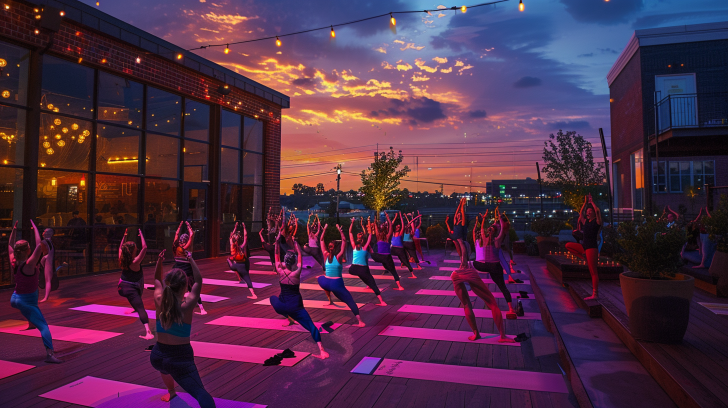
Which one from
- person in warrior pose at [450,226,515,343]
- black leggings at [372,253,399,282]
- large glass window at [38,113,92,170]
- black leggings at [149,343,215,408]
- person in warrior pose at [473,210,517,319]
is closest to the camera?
black leggings at [149,343,215,408]

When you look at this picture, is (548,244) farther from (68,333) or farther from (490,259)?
(68,333)

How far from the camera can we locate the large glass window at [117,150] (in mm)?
13180

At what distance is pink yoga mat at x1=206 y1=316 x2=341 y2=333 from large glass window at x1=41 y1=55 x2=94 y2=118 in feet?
29.3

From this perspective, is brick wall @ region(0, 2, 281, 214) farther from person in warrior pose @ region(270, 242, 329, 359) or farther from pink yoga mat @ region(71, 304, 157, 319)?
person in warrior pose @ region(270, 242, 329, 359)

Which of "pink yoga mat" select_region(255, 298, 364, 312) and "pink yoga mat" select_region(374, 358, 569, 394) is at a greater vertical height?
"pink yoga mat" select_region(374, 358, 569, 394)

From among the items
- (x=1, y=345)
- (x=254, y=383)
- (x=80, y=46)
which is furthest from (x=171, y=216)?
(x=254, y=383)

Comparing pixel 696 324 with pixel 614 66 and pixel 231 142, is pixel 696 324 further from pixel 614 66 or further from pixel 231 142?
pixel 614 66

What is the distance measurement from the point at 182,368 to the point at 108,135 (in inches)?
490

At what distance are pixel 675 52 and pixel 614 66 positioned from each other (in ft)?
17.8

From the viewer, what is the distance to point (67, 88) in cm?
1216

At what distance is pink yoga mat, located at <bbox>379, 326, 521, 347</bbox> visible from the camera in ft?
21.1

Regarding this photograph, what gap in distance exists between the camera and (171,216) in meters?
15.8

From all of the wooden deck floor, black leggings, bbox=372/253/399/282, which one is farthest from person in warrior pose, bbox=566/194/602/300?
black leggings, bbox=372/253/399/282

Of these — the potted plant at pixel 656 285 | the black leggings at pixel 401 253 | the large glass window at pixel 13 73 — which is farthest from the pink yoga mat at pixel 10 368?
the black leggings at pixel 401 253
